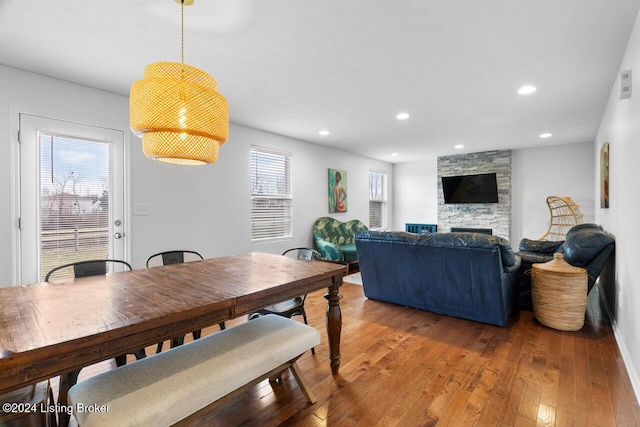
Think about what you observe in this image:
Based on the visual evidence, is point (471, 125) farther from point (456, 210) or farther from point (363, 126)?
point (456, 210)

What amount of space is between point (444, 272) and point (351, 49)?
2.24 m

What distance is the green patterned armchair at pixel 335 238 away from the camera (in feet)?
17.2

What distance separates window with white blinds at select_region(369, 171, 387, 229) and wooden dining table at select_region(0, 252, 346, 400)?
557 cm

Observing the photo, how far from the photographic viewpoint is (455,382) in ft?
6.77

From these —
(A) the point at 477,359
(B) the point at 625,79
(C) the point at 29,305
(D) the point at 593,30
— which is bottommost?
(A) the point at 477,359

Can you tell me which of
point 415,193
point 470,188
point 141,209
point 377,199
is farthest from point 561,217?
point 141,209

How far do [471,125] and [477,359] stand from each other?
343 centimetres

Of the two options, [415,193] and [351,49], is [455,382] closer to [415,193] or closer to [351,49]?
[351,49]

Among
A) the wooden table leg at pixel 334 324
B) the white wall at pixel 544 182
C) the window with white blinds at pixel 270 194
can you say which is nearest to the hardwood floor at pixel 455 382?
the wooden table leg at pixel 334 324

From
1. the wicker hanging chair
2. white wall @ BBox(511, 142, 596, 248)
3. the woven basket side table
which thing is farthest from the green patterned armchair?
the wicker hanging chair

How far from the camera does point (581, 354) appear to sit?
241 cm

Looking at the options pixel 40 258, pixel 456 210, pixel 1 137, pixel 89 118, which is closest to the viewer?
pixel 1 137

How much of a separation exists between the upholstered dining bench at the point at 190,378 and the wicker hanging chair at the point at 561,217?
18.7 ft

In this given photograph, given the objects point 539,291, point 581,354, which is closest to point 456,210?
point 539,291
